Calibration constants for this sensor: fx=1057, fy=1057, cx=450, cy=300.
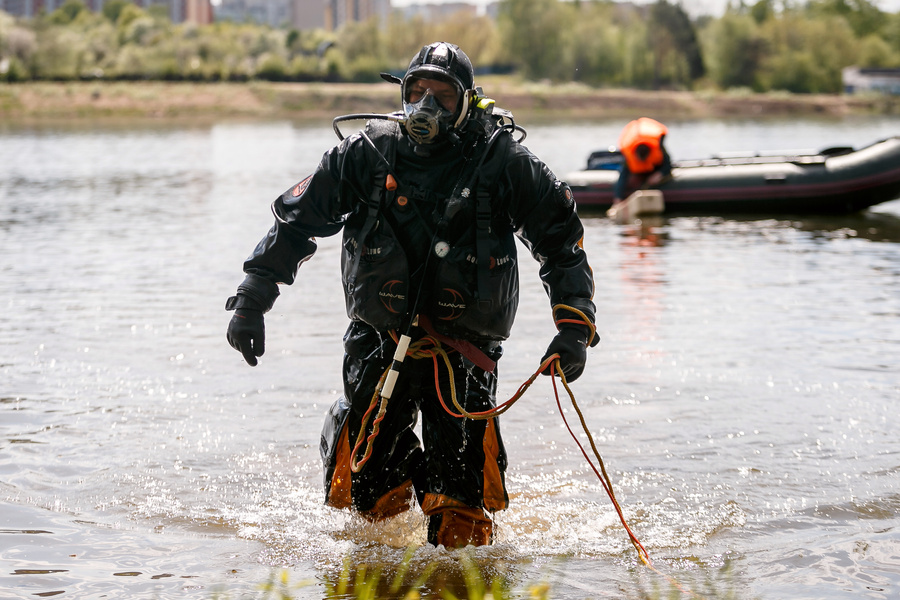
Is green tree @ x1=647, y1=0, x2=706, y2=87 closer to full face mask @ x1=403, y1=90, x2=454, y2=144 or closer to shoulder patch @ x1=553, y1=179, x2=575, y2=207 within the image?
shoulder patch @ x1=553, y1=179, x2=575, y2=207

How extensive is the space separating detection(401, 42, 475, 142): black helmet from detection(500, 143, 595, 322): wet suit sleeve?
0.25 m

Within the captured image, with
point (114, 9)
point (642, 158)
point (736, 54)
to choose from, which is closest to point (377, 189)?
point (642, 158)

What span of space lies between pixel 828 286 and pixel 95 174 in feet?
65.1

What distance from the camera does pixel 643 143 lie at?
16578 millimetres

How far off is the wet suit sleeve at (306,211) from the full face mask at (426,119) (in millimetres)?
262

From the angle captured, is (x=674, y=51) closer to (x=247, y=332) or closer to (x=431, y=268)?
(x=431, y=268)

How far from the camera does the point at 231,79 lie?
283 ft

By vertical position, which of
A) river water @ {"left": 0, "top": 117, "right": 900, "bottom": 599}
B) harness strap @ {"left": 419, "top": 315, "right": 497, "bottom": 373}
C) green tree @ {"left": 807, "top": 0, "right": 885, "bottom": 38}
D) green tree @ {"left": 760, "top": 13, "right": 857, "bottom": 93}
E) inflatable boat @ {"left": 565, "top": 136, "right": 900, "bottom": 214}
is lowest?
river water @ {"left": 0, "top": 117, "right": 900, "bottom": 599}

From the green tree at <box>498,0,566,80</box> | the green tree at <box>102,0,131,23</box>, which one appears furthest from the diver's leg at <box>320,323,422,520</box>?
the green tree at <box>102,0,131,23</box>

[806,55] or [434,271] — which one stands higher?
[806,55]

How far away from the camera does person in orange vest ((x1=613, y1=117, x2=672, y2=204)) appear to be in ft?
54.3

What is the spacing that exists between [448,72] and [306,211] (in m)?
0.78

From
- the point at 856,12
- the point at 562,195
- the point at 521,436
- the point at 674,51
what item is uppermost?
the point at 856,12

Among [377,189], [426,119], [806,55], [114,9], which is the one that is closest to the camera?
[426,119]
